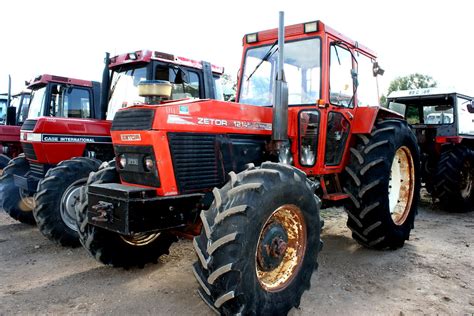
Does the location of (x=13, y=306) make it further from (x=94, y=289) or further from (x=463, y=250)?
(x=463, y=250)

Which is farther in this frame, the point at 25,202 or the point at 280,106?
the point at 25,202

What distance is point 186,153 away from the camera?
3.32 m

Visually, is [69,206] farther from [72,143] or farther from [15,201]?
[15,201]

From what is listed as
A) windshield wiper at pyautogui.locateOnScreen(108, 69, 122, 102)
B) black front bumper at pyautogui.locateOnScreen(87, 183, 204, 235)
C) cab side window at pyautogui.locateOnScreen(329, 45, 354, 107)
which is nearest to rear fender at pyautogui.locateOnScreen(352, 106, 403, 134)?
cab side window at pyautogui.locateOnScreen(329, 45, 354, 107)

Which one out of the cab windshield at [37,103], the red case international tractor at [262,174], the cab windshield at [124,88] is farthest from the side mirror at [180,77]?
the cab windshield at [37,103]

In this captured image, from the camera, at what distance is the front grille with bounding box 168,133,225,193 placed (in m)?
3.28

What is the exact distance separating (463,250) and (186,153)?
3.76 m

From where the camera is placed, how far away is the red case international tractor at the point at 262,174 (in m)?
2.81

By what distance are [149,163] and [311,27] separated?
2.23m

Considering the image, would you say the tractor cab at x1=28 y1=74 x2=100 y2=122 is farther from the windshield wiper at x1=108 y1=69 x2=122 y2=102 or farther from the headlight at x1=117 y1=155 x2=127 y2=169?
the headlight at x1=117 y1=155 x2=127 y2=169

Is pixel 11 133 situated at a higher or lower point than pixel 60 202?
higher

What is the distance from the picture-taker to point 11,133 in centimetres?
866

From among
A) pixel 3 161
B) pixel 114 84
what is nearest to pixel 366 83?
pixel 114 84

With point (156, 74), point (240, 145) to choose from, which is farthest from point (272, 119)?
point (156, 74)
